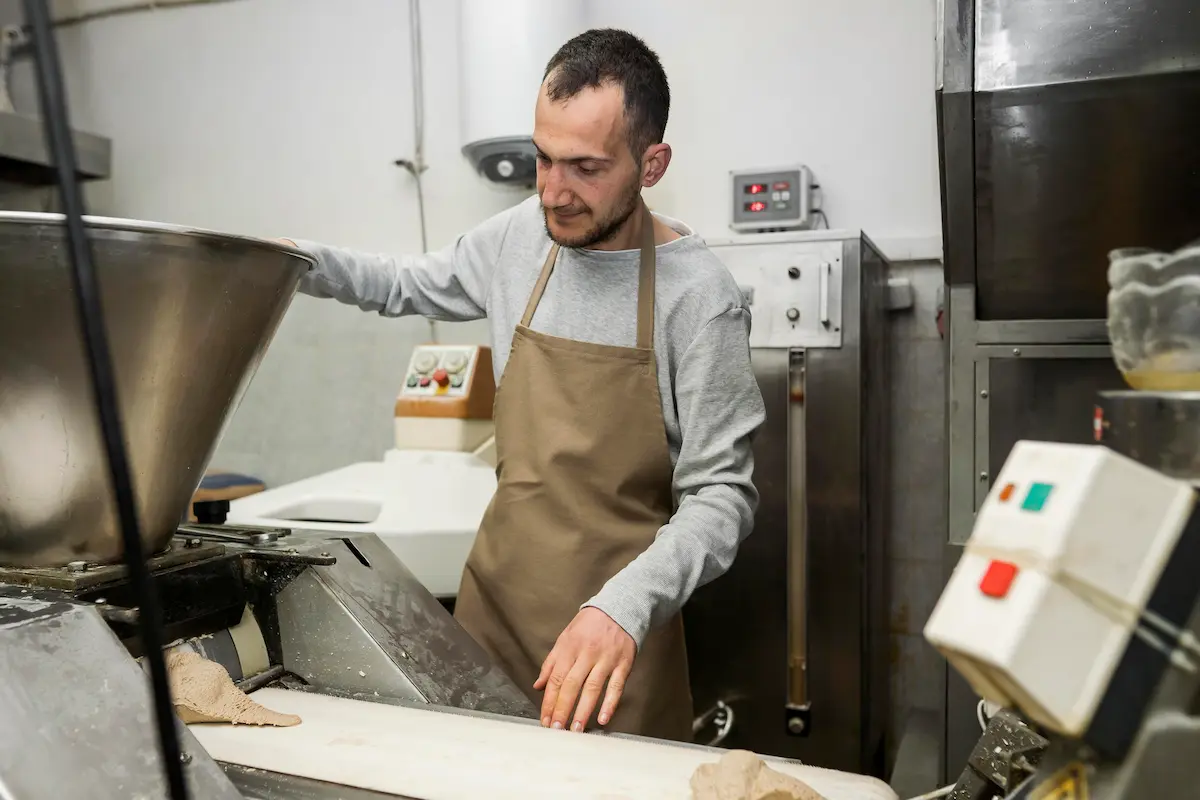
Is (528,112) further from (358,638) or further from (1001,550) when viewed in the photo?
(1001,550)

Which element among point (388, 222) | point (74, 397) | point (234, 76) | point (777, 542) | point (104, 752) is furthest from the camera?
point (234, 76)

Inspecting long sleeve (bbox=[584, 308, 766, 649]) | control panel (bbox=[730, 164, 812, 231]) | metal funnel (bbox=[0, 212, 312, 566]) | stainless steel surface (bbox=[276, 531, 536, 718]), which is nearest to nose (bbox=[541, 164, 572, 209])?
long sleeve (bbox=[584, 308, 766, 649])

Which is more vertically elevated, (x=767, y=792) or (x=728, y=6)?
(x=728, y=6)

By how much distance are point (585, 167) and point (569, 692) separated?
702 mm

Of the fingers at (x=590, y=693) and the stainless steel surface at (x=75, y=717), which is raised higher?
the stainless steel surface at (x=75, y=717)

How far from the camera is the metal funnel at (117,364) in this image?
71 centimetres

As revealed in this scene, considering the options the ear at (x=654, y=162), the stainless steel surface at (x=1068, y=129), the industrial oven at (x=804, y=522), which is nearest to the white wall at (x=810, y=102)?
the industrial oven at (x=804, y=522)

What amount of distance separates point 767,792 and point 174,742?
1.27 feet

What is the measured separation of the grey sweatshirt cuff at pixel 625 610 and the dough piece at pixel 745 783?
319 mm

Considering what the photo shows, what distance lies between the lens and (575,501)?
49.9 inches

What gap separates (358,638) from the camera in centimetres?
96

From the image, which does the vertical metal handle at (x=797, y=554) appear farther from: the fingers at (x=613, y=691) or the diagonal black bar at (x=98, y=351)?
the diagonal black bar at (x=98, y=351)

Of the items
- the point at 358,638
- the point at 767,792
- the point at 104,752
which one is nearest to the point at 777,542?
the point at 358,638

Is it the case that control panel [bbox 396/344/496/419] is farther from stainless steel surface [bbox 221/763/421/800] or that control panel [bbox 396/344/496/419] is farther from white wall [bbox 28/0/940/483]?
stainless steel surface [bbox 221/763/421/800]
